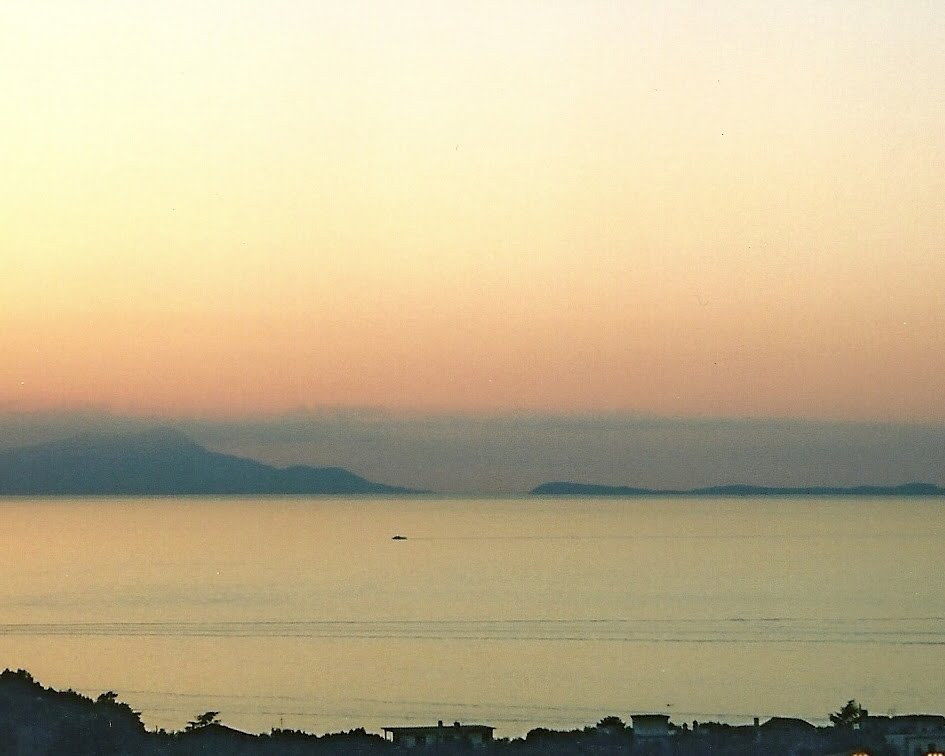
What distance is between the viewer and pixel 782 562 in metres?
121

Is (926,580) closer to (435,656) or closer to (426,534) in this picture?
(435,656)

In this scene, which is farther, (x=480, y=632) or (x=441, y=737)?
(x=480, y=632)

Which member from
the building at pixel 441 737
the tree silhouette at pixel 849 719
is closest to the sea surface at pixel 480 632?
the tree silhouette at pixel 849 719

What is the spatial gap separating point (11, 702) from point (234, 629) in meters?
44.0

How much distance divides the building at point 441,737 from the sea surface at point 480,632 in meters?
14.0

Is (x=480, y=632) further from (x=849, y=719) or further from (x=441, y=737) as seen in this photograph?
(x=441, y=737)

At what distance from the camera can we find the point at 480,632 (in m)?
73.9

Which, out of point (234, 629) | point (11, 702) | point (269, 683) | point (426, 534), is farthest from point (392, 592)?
point (426, 534)

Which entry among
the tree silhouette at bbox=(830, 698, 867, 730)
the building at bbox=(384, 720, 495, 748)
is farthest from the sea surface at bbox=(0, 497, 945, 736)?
the building at bbox=(384, 720, 495, 748)

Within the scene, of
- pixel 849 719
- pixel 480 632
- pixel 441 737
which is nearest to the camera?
pixel 441 737

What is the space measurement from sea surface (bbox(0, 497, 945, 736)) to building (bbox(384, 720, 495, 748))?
14.0 metres

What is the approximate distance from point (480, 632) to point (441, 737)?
40.6m

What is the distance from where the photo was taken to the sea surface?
5353 cm

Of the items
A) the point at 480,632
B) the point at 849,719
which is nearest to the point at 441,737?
the point at 849,719
